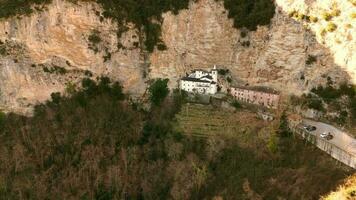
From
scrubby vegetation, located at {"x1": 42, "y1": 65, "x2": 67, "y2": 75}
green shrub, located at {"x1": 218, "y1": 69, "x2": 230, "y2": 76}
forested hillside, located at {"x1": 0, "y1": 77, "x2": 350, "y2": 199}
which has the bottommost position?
forested hillside, located at {"x1": 0, "y1": 77, "x2": 350, "y2": 199}

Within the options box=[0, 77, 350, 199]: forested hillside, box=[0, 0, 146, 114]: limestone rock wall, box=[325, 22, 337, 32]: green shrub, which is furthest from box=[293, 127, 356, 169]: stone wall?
box=[0, 0, 146, 114]: limestone rock wall

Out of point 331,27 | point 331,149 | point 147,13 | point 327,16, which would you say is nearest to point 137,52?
point 147,13

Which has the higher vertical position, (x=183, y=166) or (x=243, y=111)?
(x=243, y=111)

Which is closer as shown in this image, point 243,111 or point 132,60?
point 243,111

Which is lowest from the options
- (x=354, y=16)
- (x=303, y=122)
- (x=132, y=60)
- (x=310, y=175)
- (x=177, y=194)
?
(x=177, y=194)

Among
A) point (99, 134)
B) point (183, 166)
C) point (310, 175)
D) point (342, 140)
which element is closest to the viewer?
point (310, 175)

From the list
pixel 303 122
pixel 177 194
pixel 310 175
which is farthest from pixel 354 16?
pixel 177 194

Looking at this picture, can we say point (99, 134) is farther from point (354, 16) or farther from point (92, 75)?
point (354, 16)

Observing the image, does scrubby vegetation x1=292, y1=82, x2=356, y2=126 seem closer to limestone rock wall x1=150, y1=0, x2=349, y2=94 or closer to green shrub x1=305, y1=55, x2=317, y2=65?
limestone rock wall x1=150, y1=0, x2=349, y2=94
